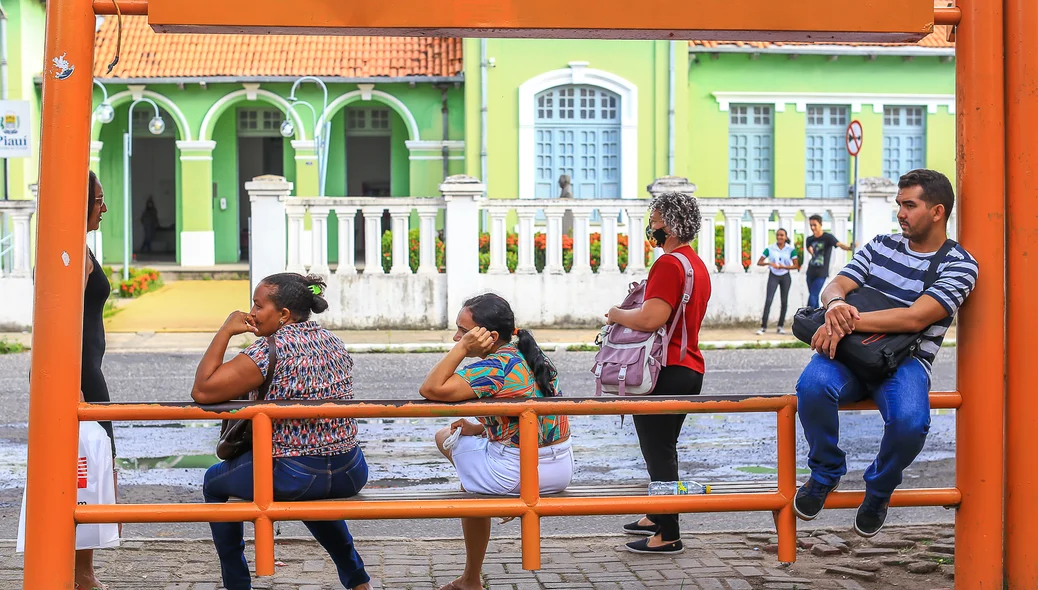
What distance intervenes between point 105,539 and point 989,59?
3.98 metres

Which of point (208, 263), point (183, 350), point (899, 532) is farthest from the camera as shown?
→ point (208, 263)

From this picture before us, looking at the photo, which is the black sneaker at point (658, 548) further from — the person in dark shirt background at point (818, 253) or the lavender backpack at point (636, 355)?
the person in dark shirt background at point (818, 253)

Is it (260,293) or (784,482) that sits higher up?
(260,293)

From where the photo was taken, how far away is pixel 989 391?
4453 mm

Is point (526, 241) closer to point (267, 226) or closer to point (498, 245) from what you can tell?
point (498, 245)

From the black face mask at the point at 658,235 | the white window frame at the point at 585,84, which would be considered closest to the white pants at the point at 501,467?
the black face mask at the point at 658,235

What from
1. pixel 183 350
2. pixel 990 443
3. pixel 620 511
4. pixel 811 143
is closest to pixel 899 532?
pixel 990 443

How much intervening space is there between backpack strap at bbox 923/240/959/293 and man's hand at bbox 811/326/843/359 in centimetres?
37

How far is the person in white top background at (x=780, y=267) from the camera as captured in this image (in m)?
17.2

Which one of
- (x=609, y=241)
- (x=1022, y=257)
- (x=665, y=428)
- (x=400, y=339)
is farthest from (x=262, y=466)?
(x=609, y=241)

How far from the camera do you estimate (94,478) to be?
4.95 metres

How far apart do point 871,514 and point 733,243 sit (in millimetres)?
13504

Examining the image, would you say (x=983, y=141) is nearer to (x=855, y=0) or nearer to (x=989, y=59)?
(x=989, y=59)

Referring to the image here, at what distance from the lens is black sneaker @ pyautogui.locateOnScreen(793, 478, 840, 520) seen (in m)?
4.48
